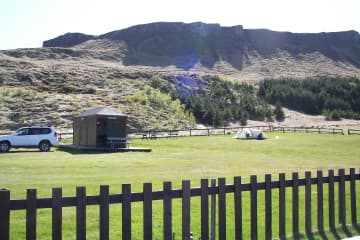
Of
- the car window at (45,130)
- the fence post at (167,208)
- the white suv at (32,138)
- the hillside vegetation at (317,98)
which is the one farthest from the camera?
the hillside vegetation at (317,98)

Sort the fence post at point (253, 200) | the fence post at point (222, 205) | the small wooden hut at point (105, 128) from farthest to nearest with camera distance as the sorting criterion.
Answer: the small wooden hut at point (105, 128)
the fence post at point (253, 200)
the fence post at point (222, 205)

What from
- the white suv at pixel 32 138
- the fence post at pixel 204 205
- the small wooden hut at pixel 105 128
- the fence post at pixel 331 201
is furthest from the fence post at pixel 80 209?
the small wooden hut at pixel 105 128

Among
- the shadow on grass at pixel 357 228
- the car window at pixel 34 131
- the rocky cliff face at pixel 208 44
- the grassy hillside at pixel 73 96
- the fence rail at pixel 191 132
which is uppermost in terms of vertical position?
the rocky cliff face at pixel 208 44

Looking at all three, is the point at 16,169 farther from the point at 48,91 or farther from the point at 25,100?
the point at 48,91

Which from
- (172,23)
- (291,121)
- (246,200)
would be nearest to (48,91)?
(291,121)

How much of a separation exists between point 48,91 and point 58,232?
240 feet

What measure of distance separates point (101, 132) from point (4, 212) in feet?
107

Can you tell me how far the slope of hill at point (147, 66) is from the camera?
68000 millimetres

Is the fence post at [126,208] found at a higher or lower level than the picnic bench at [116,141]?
higher

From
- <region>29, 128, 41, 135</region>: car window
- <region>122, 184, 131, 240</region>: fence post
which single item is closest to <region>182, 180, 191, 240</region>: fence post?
<region>122, 184, 131, 240</region>: fence post

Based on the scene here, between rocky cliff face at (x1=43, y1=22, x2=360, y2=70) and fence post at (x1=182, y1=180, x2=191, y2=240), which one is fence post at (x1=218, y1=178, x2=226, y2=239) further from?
rocky cliff face at (x1=43, y1=22, x2=360, y2=70)

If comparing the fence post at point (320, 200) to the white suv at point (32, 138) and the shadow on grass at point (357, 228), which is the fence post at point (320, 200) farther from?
the white suv at point (32, 138)

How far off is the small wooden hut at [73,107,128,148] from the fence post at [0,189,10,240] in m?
31.2

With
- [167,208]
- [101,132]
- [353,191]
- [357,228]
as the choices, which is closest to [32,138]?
[101,132]
